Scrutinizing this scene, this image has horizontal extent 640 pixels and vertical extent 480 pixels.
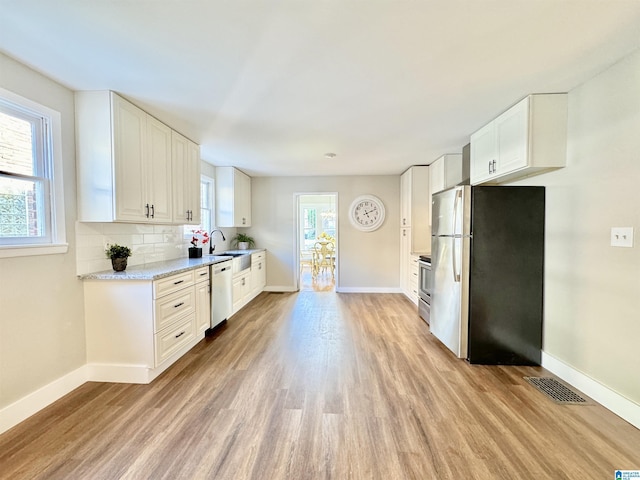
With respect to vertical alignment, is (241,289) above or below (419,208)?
below

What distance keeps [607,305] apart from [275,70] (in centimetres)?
291

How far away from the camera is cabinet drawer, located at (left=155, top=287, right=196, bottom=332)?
2.43 meters

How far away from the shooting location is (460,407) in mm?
2035

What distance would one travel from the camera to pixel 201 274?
323cm

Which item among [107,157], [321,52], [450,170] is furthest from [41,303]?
[450,170]

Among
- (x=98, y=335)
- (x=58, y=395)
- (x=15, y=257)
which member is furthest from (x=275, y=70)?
(x=58, y=395)

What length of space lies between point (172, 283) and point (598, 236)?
11.6 feet

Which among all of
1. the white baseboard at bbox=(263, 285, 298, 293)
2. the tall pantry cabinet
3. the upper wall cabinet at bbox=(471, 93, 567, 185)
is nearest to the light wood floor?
the upper wall cabinet at bbox=(471, 93, 567, 185)

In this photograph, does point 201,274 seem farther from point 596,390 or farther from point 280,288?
point 596,390

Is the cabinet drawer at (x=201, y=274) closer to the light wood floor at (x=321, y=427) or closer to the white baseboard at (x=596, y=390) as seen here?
the light wood floor at (x=321, y=427)

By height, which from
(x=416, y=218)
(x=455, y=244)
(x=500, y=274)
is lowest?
(x=500, y=274)

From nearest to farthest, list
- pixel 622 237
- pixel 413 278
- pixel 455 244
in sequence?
pixel 622 237
pixel 455 244
pixel 413 278

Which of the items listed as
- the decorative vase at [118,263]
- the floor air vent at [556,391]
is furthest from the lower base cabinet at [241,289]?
the floor air vent at [556,391]

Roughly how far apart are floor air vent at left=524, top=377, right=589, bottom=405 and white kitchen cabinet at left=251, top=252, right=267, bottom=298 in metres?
4.10
